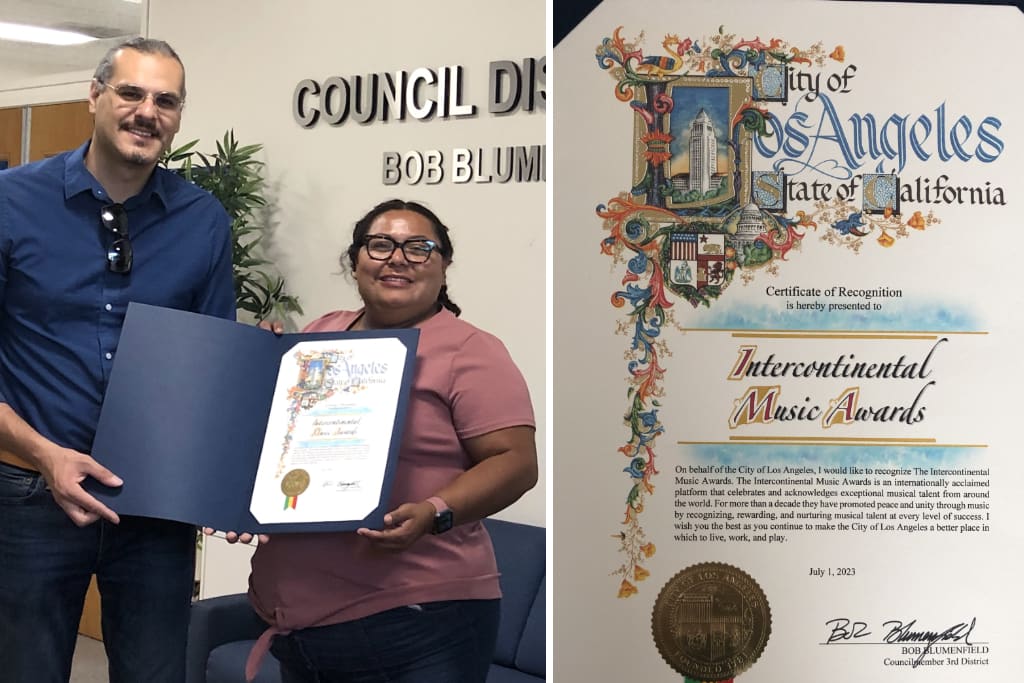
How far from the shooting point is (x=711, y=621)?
1.48 m

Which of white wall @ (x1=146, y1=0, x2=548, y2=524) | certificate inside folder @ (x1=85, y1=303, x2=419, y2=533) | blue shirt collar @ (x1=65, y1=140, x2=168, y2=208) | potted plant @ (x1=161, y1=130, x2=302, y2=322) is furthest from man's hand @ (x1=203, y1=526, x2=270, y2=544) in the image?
potted plant @ (x1=161, y1=130, x2=302, y2=322)

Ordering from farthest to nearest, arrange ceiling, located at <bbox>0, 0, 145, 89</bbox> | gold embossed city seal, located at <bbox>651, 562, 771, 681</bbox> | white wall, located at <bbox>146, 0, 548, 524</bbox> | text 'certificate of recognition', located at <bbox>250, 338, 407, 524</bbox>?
ceiling, located at <bbox>0, 0, 145, 89</bbox>, white wall, located at <bbox>146, 0, 548, 524</bbox>, text 'certificate of recognition', located at <bbox>250, 338, 407, 524</bbox>, gold embossed city seal, located at <bbox>651, 562, 771, 681</bbox>

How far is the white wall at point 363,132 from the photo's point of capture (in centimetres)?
347

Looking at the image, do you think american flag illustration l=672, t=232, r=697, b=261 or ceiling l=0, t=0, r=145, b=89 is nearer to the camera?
american flag illustration l=672, t=232, r=697, b=261

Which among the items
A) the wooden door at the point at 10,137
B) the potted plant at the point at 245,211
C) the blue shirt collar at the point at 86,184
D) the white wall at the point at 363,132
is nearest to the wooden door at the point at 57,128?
the wooden door at the point at 10,137

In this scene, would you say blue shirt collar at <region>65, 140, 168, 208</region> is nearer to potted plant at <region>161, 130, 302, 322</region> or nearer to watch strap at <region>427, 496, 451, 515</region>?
watch strap at <region>427, 496, 451, 515</region>

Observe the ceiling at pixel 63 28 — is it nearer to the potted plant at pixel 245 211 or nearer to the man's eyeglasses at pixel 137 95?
the potted plant at pixel 245 211

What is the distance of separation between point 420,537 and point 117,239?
0.72 m

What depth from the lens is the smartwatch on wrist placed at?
1.53m

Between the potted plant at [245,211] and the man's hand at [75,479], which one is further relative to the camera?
the potted plant at [245,211]

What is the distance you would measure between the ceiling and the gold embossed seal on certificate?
12.3 ft

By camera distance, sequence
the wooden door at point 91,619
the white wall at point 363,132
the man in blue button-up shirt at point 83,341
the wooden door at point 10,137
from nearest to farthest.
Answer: the man in blue button-up shirt at point 83,341
the white wall at point 363,132
the wooden door at point 91,619
the wooden door at point 10,137

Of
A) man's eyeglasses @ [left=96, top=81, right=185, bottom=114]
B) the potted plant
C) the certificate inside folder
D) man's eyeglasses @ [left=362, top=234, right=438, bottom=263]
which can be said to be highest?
the potted plant

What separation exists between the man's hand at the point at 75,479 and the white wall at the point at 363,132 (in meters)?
1.97
